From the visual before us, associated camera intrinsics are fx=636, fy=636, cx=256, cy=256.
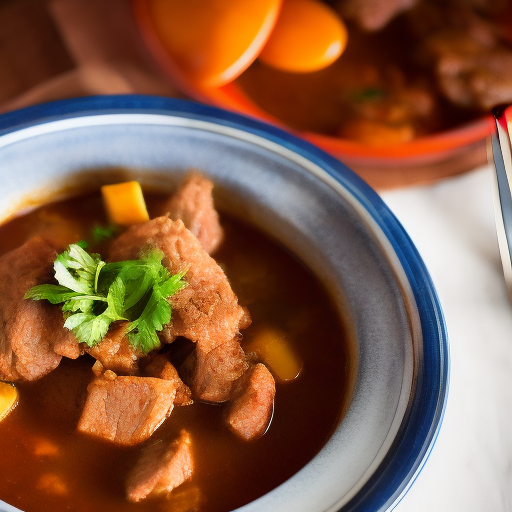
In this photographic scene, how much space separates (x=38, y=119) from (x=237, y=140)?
2.62ft

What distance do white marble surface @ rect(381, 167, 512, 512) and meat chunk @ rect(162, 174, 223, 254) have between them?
0.91m

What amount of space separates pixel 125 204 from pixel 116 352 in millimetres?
674

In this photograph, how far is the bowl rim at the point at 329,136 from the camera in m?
2.90

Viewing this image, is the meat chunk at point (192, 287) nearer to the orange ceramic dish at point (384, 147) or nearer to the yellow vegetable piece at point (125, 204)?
the yellow vegetable piece at point (125, 204)

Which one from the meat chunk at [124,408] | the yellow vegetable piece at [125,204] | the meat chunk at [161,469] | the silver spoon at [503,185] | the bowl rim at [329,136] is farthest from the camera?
the bowl rim at [329,136]

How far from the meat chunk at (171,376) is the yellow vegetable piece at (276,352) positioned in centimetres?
28

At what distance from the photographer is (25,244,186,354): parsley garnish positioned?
2.16 metres

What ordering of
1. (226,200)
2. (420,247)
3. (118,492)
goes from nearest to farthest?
(118,492) → (226,200) → (420,247)

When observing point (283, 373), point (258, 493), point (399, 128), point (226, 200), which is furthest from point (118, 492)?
point (399, 128)

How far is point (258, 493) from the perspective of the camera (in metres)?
2.13

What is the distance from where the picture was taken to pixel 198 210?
8.50 ft

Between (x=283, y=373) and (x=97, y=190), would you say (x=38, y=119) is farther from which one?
(x=283, y=373)

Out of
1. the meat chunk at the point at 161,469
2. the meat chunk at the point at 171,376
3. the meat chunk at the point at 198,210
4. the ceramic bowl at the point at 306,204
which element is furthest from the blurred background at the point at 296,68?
the meat chunk at the point at 161,469

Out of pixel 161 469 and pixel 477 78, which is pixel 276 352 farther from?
pixel 477 78
